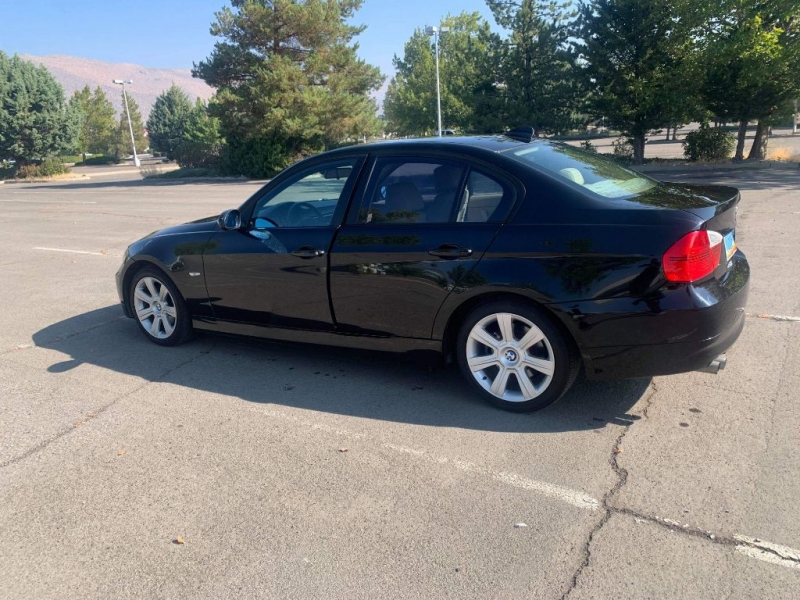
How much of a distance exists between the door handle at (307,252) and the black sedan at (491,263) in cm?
1

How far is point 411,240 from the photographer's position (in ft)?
13.5

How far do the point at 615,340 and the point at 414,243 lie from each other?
1.34 m

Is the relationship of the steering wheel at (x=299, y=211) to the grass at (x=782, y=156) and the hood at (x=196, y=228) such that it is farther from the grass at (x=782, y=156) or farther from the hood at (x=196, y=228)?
the grass at (x=782, y=156)

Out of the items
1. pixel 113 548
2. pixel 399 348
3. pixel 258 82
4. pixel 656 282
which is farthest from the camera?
pixel 258 82

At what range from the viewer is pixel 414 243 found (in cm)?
410

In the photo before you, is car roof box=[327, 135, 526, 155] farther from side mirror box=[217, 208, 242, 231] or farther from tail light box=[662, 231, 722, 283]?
tail light box=[662, 231, 722, 283]

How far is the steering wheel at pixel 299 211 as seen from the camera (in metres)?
4.75

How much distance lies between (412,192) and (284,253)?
3.46 feet

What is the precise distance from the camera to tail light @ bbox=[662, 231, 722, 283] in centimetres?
344

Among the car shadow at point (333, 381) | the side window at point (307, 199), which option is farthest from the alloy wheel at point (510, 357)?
the side window at point (307, 199)

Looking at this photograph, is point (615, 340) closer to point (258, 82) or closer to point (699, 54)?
point (699, 54)

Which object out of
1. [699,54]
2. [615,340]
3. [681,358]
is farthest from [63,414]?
[699,54]

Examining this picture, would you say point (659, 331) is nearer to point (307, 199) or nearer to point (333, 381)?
Answer: point (333, 381)

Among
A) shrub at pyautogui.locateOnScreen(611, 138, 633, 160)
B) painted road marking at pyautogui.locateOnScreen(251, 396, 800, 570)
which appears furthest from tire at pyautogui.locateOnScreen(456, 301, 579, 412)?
shrub at pyautogui.locateOnScreen(611, 138, 633, 160)
